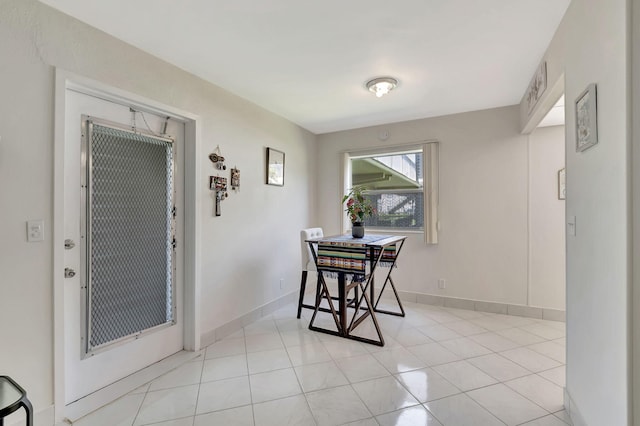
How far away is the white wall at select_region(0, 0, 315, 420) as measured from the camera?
150 cm

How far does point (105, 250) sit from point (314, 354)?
180 centimetres

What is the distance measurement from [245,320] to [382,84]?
2.74 m

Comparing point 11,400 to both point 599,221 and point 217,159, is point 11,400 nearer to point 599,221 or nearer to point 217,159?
point 217,159

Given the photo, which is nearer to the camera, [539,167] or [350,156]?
[539,167]

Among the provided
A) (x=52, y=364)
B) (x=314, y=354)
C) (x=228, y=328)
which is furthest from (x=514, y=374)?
(x=52, y=364)

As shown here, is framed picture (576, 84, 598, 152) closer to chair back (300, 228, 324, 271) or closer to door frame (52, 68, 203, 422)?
chair back (300, 228, 324, 271)

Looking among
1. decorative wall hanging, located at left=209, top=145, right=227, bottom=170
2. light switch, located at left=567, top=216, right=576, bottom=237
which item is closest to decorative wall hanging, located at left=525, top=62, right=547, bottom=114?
light switch, located at left=567, top=216, right=576, bottom=237

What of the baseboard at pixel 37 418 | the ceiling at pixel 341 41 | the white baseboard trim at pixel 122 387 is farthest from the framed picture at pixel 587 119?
the baseboard at pixel 37 418

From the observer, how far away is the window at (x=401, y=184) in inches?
145

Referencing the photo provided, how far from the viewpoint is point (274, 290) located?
358 centimetres

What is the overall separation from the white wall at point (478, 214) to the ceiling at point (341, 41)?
21.7 inches

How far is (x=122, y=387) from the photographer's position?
1987 millimetres

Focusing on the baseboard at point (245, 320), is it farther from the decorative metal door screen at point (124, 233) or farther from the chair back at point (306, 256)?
the chair back at point (306, 256)

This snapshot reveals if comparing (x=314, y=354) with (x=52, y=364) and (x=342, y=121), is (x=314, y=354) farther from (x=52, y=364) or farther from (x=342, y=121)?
(x=342, y=121)
